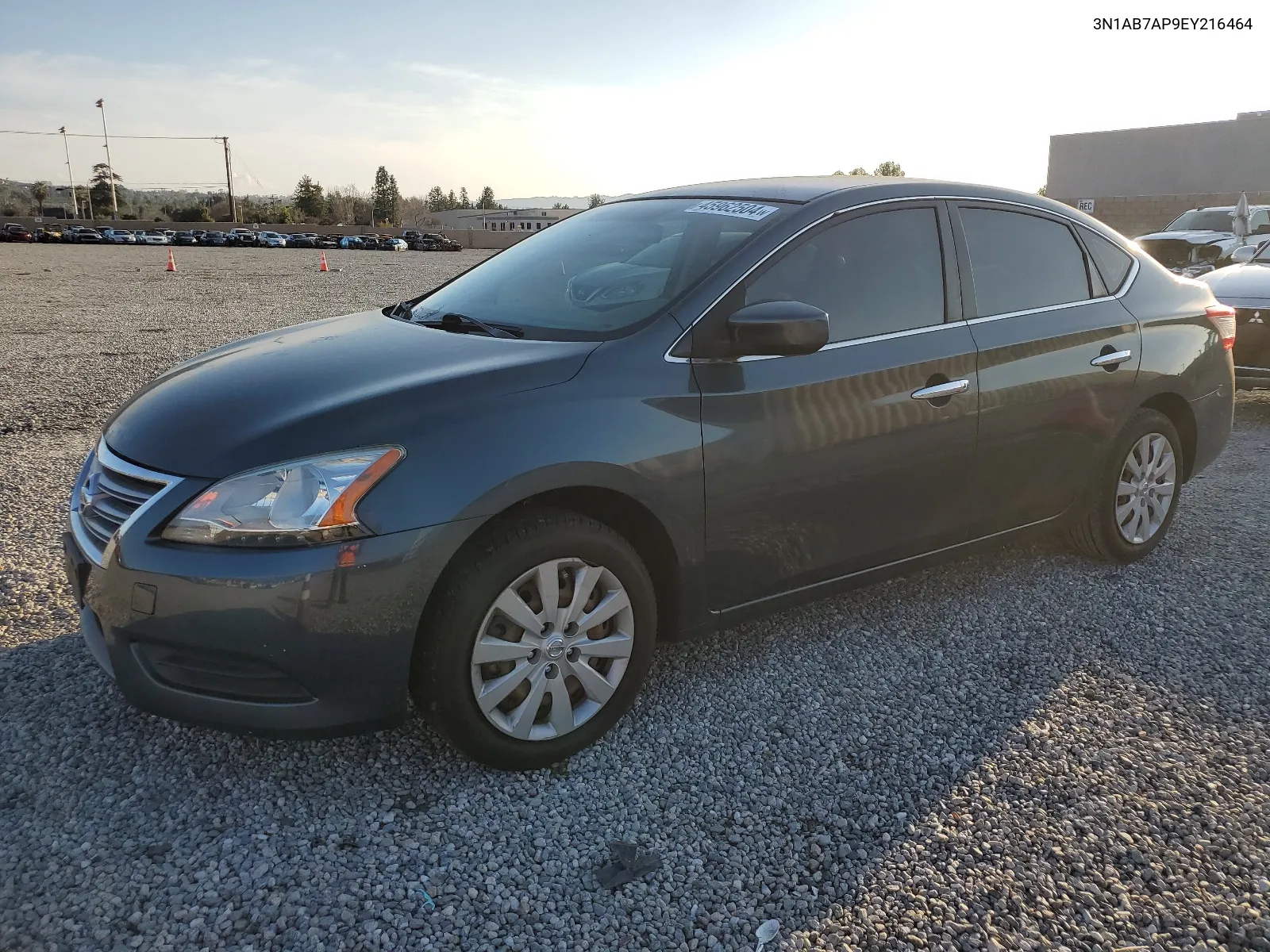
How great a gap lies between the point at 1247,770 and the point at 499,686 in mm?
2293

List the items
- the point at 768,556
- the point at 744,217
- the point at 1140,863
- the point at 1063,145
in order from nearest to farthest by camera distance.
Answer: the point at 1140,863 < the point at 768,556 < the point at 744,217 < the point at 1063,145

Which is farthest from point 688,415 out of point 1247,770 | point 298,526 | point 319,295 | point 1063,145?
point 1063,145

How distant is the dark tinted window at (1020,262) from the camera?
3.95 metres

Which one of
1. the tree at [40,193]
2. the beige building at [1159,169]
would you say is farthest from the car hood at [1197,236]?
the tree at [40,193]

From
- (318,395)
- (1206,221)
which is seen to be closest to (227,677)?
(318,395)

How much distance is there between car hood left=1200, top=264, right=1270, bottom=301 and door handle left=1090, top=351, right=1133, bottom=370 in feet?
13.9

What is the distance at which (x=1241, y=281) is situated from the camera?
8258 millimetres

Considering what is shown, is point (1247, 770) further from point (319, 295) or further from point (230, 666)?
point (319, 295)

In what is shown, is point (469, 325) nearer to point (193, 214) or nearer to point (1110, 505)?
point (1110, 505)

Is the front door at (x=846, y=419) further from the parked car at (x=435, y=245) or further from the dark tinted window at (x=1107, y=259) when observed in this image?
the parked car at (x=435, y=245)

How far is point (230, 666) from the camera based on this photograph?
102 inches

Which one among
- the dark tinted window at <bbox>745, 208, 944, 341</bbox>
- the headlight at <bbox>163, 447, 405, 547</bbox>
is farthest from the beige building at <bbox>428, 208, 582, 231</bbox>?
the headlight at <bbox>163, 447, 405, 547</bbox>

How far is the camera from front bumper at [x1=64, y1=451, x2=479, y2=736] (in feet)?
8.29

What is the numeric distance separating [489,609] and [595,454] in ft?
1.76
